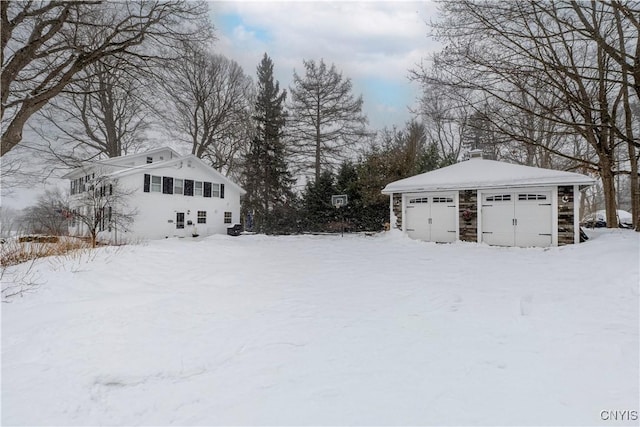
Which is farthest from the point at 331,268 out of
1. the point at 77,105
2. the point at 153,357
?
the point at 77,105

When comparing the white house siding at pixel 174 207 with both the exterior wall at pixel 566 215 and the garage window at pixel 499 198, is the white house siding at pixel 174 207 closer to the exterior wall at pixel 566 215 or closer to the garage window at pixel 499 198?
the garage window at pixel 499 198

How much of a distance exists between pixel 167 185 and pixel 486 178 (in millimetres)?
15778

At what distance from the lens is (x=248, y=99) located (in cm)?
2544

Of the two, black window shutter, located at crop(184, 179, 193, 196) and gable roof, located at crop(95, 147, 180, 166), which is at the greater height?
gable roof, located at crop(95, 147, 180, 166)

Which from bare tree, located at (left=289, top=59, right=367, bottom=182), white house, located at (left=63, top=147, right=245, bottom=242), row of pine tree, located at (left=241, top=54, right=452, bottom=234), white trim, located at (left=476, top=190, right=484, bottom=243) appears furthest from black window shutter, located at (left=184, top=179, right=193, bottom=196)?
white trim, located at (left=476, top=190, right=484, bottom=243)

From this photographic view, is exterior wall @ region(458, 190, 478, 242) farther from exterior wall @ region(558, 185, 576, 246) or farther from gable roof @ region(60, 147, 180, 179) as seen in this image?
gable roof @ region(60, 147, 180, 179)

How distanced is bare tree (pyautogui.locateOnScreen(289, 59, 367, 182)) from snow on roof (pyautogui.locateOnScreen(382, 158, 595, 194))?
10238 millimetres

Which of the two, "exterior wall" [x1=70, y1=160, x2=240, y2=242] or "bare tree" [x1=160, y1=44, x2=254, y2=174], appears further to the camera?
"bare tree" [x1=160, y1=44, x2=254, y2=174]

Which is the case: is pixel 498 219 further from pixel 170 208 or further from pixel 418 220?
pixel 170 208

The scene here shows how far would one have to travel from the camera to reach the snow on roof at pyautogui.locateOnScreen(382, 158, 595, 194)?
10383 mm

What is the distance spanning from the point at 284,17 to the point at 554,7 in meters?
7.82

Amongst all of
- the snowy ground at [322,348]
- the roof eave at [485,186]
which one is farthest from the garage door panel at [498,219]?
the snowy ground at [322,348]

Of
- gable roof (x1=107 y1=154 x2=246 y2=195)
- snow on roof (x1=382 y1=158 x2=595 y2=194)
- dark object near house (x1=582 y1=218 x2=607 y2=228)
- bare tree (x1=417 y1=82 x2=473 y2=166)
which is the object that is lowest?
dark object near house (x1=582 y1=218 x2=607 y2=228)

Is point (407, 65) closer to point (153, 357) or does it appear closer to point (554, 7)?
point (554, 7)
